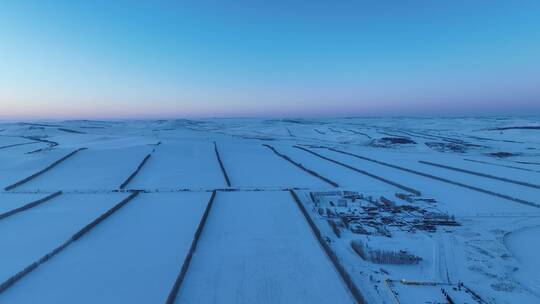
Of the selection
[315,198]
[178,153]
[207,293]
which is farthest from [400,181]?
[178,153]

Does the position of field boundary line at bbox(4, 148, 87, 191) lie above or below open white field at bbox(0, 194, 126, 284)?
above

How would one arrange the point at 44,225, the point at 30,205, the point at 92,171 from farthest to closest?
the point at 92,171 < the point at 30,205 < the point at 44,225

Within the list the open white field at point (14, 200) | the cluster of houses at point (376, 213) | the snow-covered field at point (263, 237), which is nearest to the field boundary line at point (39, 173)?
the snow-covered field at point (263, 237)

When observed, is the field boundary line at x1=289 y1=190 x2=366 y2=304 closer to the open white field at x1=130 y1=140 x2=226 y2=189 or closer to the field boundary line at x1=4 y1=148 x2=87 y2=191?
the open white field at x1=130 y1=140 x2=226 y2=189

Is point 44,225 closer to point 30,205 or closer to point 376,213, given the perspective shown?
point 30,205

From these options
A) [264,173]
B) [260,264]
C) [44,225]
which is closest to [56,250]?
[44,225]

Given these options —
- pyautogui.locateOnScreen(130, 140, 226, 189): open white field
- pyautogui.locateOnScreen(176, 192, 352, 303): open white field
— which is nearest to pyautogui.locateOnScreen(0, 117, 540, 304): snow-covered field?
pyautogui.locateOnScreen(176, 192, 352, 303): open white field

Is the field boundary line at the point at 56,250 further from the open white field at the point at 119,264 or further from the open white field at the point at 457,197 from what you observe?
the open white field at the point at 457,197

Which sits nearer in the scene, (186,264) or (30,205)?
(186,264)

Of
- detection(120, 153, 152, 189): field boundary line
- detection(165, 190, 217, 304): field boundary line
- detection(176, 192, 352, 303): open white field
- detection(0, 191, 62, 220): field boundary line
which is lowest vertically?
detection(176, 192, 352, 303): open white field
